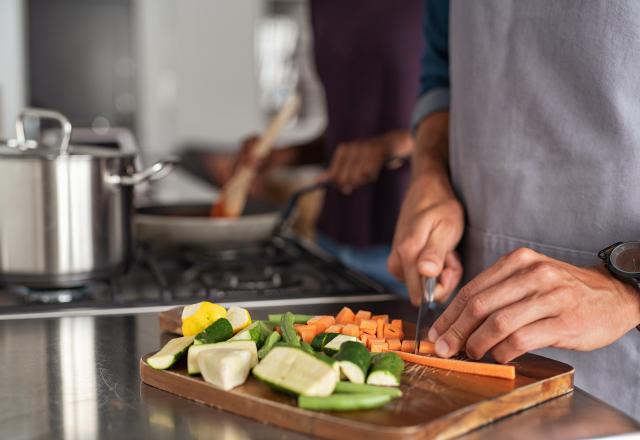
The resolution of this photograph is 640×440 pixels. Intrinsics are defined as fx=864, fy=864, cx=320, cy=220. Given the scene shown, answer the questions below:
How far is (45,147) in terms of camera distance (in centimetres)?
129

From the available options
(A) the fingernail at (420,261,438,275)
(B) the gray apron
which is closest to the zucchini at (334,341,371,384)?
(A) the fingernail at (420,261,438,275)

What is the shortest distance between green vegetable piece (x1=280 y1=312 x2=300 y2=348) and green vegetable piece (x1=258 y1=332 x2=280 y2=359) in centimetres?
1

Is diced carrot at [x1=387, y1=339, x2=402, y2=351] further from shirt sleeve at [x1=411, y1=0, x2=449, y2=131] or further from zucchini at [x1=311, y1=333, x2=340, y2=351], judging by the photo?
shirt sleeve at [x1=411, y1=0, x2=449, y2=131]

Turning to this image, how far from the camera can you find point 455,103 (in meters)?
1.25

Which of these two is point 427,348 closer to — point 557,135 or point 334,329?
point 334,329

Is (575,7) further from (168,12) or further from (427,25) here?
(168,12)

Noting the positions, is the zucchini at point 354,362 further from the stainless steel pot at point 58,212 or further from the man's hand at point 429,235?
the stainless steel pot at point 58,212

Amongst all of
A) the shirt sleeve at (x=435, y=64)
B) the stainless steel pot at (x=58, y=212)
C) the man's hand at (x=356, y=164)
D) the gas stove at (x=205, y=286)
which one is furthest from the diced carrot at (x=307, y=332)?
the man's hand at (x=356, y=164)

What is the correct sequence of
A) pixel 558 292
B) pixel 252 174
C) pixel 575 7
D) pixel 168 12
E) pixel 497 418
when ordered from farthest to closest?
pixel 168 12
pixel 252 174
pixel 575 7
pixel 558 292
pixel 497 418

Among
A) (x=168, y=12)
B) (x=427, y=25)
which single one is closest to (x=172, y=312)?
(x=427, y=25)

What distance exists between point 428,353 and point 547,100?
1.22 ft

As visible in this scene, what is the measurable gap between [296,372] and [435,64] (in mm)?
830

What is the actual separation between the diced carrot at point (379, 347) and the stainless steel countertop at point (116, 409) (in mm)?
174

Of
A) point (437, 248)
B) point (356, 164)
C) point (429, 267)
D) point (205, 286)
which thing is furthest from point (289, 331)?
point (356, 164)
